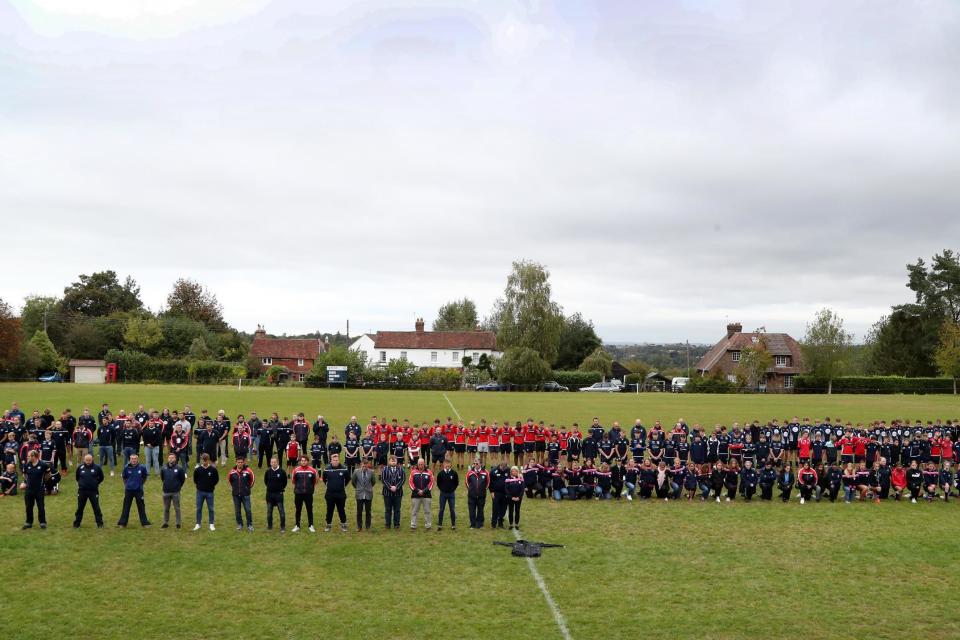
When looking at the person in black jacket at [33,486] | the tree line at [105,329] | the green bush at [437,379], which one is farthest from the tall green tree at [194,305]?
the person in black jacket at [33,486]

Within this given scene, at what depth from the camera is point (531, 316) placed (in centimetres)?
7556

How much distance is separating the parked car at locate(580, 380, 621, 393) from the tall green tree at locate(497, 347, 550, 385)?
4.79 m

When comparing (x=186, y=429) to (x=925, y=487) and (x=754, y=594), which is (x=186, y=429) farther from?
(x=925, y=487)

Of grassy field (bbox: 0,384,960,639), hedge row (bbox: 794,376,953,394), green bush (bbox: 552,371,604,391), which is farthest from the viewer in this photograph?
green bush (bbox: 552,371,604,391)

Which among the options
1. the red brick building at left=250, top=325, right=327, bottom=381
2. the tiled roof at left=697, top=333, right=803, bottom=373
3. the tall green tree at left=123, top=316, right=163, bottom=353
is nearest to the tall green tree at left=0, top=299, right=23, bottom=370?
the tall green tree at left=123, top=316, right=163, bottom=353

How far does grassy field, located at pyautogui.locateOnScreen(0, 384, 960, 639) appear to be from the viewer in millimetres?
9773

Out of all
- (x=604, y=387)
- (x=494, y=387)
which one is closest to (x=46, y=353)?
(x=494, y=387)

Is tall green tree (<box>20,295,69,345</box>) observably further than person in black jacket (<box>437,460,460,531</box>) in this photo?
Yes

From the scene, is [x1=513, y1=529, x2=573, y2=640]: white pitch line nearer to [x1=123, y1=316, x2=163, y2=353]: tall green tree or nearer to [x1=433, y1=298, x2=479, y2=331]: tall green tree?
[x1=123, y1=316, x2=163, y2=353]: tall green tree

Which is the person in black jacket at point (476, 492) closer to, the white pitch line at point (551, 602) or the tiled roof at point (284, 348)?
the white pitch line at point (551, 602)

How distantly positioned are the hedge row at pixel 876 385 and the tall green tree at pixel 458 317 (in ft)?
232

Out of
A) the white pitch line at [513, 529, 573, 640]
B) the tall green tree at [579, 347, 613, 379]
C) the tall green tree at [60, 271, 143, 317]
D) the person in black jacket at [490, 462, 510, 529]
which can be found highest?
the tall green tree at [60, 271, 143, 317]

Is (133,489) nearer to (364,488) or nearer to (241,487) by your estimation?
(241,487)

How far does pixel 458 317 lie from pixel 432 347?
41195mm
